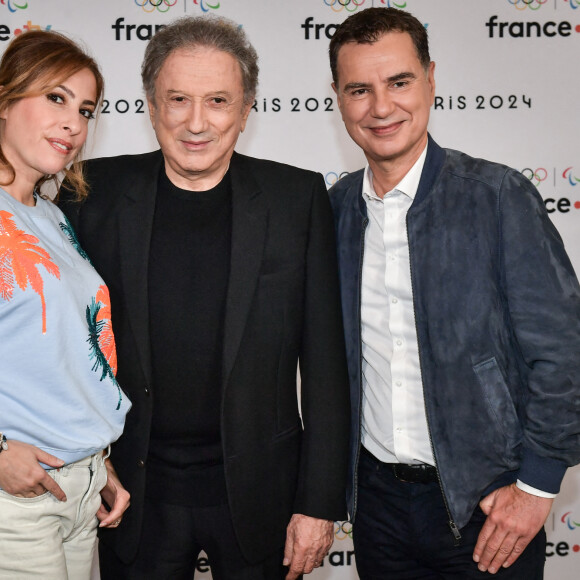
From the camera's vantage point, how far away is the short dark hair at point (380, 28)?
178 cm

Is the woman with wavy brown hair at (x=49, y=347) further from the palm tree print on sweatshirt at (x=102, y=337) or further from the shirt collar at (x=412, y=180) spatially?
the shirt collar at (x=412, y=180)

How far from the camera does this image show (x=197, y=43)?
5.60 feet

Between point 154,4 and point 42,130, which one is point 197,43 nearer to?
point 42,130

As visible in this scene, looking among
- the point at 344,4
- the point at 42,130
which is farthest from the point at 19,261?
the point at 344,4

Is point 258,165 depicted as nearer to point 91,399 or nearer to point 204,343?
point 204,343

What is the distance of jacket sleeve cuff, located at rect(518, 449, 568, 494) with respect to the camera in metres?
1.60

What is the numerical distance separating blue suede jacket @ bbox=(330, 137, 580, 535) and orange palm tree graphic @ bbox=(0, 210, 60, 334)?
0.91 metres

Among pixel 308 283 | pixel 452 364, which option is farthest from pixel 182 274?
pixel 452 364

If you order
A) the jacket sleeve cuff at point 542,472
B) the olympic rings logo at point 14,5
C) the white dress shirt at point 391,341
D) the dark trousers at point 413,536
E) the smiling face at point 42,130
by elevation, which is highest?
the olympic rings logo at point 14,5

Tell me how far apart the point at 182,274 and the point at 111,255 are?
0.20 m

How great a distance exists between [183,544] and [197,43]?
4.29 ft

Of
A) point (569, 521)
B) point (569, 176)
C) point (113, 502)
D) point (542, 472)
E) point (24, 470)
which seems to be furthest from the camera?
point (569, 521)

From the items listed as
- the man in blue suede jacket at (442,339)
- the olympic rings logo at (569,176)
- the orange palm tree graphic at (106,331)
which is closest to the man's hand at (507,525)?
the man in blue suede jacket at (442,339)

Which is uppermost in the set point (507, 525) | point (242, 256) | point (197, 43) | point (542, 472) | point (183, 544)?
point (197, 43)
